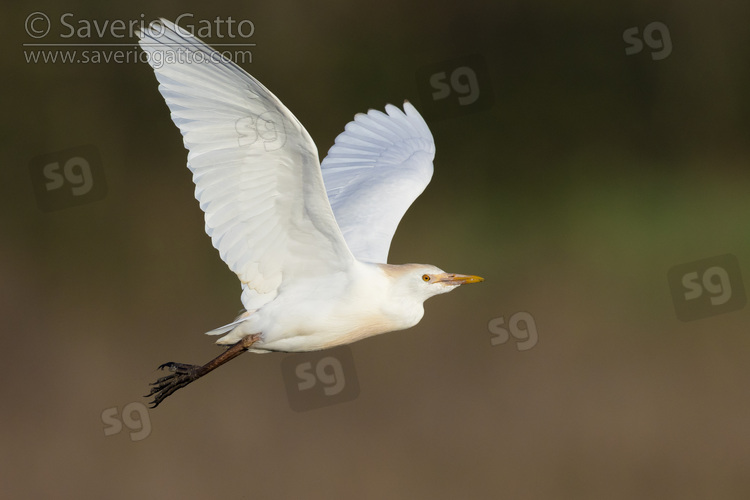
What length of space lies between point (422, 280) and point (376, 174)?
1.25 meters

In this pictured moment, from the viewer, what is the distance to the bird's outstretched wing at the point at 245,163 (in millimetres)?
4043

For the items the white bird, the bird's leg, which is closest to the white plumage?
the white bird

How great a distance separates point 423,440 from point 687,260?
4041mm

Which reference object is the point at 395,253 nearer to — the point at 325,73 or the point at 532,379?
the point at 532,379

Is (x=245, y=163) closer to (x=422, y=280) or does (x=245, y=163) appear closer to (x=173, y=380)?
(x=422, y=280)

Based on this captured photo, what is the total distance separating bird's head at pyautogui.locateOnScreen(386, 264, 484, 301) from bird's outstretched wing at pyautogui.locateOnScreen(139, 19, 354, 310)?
0.28 m

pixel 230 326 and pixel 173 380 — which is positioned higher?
pixel 230 326

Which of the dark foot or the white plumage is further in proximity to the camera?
the dark foot

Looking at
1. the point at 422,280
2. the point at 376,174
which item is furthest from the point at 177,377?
the point at 376,174

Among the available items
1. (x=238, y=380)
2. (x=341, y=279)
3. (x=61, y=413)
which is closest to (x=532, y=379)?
(x=238, y=380)

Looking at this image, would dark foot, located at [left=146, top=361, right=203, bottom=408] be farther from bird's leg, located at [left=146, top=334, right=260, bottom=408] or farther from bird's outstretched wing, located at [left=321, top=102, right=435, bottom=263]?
bird's outstretched wing, located at [left=321, top=102, right=435, bottom=263]

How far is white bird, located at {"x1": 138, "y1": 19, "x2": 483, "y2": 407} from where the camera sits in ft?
13.5

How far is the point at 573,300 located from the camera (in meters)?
9.82

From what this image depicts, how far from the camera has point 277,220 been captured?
14.9 ft
